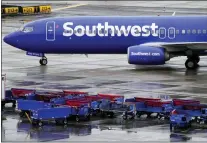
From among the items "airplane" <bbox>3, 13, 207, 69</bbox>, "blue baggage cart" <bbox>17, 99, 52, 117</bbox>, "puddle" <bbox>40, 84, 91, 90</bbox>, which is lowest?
"blue baggage cart" <bbox>17, 99, 52, 117</bbox>

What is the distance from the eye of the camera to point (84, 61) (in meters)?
67.2

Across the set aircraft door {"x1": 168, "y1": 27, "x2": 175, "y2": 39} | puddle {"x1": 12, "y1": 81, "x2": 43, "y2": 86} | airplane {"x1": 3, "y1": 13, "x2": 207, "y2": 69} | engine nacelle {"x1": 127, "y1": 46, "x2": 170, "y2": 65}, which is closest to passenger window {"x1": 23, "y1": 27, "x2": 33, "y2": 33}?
airplane {"x1": 3, "y1": 13, "x2": 207, "y2": 69}

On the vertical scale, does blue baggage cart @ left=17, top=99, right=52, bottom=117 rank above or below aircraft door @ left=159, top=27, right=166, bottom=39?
below

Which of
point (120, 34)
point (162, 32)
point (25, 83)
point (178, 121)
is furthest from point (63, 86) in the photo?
point (178, 121)

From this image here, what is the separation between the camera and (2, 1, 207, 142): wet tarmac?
38375mm

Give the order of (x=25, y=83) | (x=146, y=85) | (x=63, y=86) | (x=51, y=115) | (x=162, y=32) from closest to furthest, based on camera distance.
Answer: (x=51, y=115)
(x=63, y=86)
(x=146, y=85)
(x=25, y=83)
(x=162, y=32)

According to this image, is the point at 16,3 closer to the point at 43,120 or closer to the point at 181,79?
the point at 181,79

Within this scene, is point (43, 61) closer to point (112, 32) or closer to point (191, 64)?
point (112, 32)

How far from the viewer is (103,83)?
54844 millimetres

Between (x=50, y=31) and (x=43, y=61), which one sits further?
(x=43, y=61)

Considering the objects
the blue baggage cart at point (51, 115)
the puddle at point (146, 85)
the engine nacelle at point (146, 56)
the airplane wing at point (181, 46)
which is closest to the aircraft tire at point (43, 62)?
the engine nacelle at point (146, 56)

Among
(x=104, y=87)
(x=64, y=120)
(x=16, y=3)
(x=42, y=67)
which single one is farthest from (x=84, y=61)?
(x=16, y=3)

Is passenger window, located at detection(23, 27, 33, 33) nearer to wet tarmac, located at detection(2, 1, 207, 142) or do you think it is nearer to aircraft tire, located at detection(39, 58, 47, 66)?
wet tarmac, located at detection(2, 1, 207, 142)

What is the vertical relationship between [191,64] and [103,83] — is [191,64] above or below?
above
